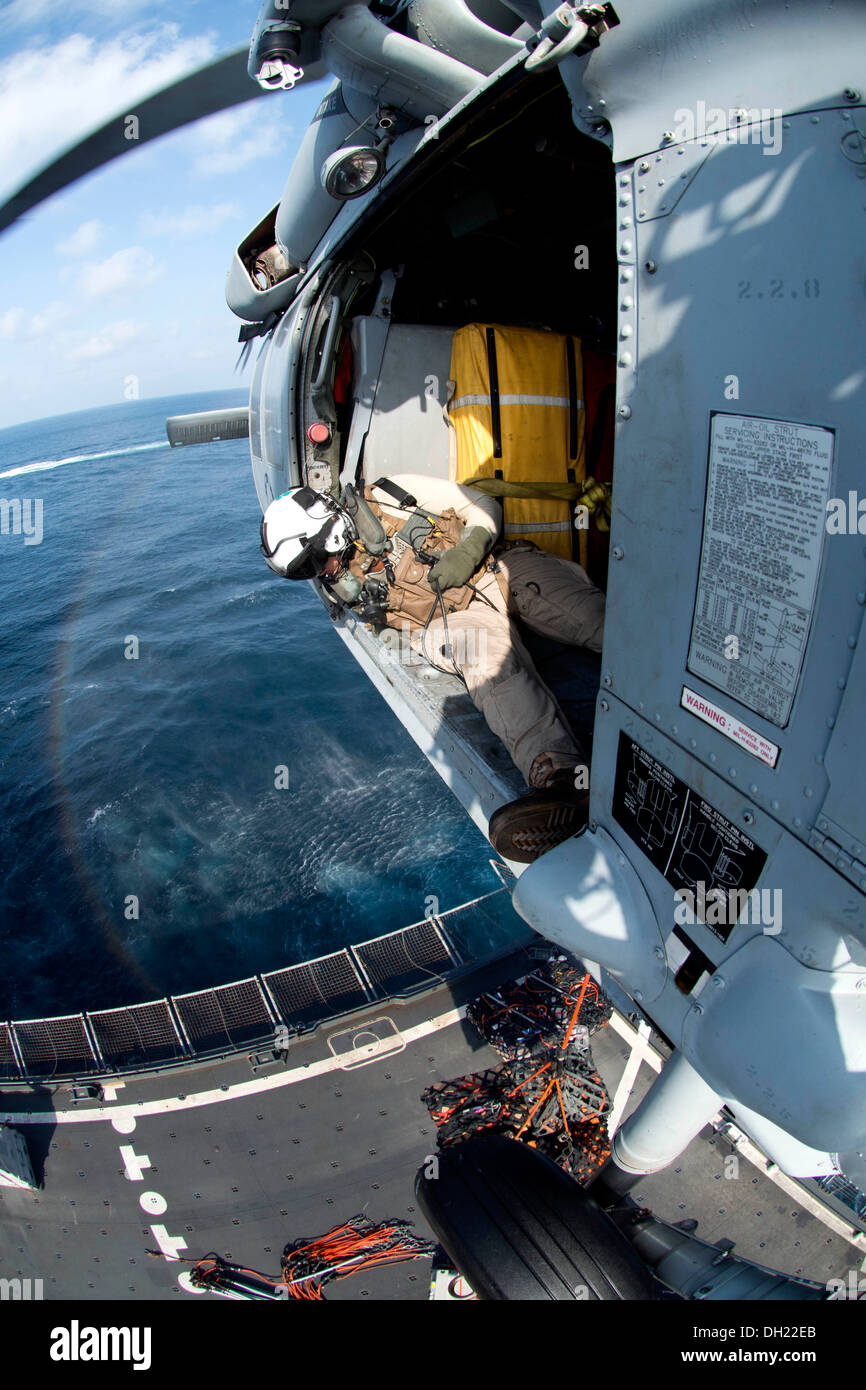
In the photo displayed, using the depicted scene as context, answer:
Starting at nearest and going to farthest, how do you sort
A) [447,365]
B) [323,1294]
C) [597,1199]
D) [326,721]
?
[597,1199] → [447,365] → [323,1294] → [326,721]

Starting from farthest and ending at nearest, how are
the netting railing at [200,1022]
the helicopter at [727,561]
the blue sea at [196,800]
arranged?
the blue sea at [196,800] < the netting railing at [200,1022] < the helicopter at [727,561]

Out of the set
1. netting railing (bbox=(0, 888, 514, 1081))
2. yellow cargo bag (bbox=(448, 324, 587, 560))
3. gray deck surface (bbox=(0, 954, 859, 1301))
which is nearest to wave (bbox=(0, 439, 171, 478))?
netting railing (bbox=(0, 888, 514, 1081))

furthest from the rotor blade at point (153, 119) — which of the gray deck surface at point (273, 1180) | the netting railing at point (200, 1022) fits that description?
the gray deck surface at point (273, 1180)

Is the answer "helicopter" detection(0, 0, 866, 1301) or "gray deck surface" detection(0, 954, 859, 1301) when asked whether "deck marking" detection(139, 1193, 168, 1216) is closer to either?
"gray deck surface" detection(0, 954, 859, 1301)

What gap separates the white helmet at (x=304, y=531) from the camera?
645 centimetres

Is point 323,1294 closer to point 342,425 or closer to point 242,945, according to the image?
point 242,945

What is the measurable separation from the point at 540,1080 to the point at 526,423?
909 centimetres

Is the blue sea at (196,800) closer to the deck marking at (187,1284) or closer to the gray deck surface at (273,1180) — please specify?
the gray deck surface at (273,1180)

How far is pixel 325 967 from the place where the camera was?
13453 mm

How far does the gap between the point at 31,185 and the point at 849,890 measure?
25.9 ft

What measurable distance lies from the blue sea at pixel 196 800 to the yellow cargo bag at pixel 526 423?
1187 centimetres

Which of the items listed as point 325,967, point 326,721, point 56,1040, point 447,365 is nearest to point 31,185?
point 447,365

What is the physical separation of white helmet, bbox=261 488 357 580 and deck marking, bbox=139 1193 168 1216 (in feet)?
33.8

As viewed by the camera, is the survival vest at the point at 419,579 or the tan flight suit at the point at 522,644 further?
the survival vest at the point at 419,579
